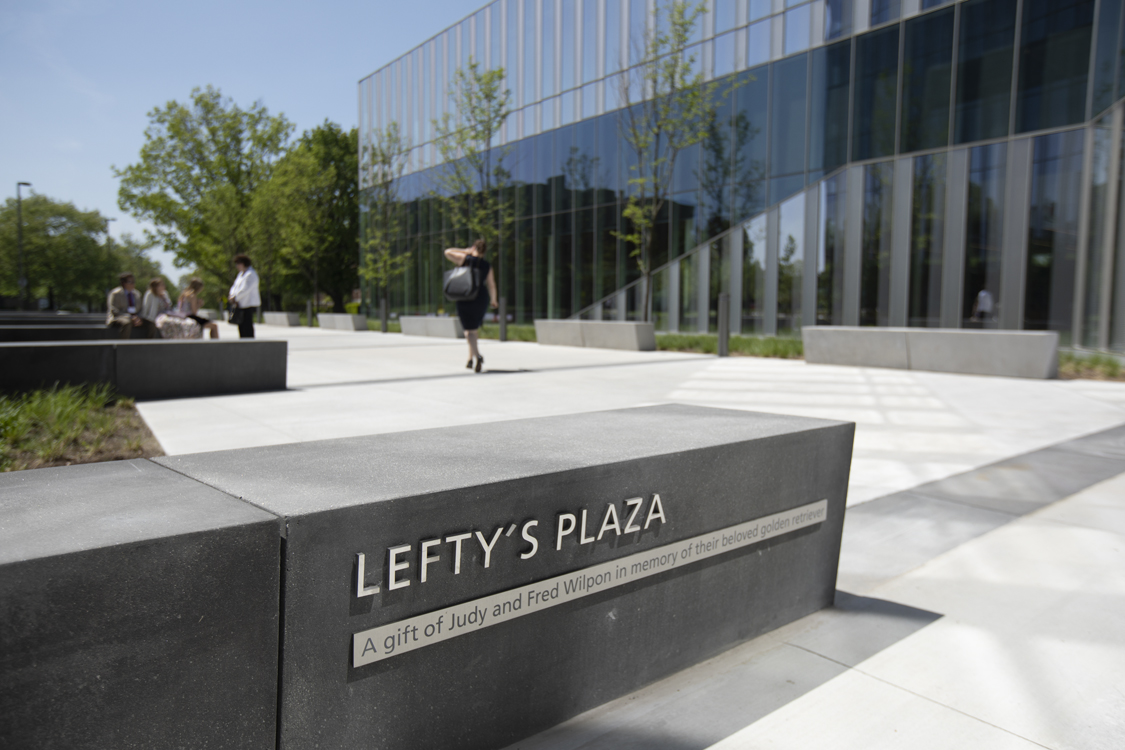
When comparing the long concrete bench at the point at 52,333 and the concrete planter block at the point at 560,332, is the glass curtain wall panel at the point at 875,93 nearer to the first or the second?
the concrete planter block at the point at 560,332

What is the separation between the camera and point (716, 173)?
24391 millimetres

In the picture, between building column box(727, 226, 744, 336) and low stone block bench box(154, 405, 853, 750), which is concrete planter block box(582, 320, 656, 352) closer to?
building column box(727, 226, 744, 336)

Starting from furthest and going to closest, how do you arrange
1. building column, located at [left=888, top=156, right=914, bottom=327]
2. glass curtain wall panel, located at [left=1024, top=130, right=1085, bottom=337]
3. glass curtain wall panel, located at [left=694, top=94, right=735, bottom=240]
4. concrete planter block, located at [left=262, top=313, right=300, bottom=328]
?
concrete planter block, located at [left=262, top=313, right=300, bottom=328]
glass curtain wall panel, located at [left=694, top=94, right=735, bottom=240]
building column, located at [left=888, top=156, right=914, bottom=327]
glass curtain wall panel, located at [left=1024, top=130, right=1085, bottom=337]

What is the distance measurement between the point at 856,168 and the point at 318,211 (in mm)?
32123

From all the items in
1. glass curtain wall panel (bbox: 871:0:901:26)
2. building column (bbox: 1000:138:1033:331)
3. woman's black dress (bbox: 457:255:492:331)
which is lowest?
woman's black dress (bbox: 457:255:492:331)

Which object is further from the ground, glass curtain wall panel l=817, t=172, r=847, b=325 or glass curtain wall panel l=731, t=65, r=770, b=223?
glass curtain wall panel l=731, t=65, r=770, b=223

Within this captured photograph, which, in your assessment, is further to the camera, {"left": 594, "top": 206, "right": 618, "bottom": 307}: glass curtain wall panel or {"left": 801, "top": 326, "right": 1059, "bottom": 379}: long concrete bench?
{"left": 594, "top": 206, "right": 618, "bottom": 307}: glass curtain wall panel

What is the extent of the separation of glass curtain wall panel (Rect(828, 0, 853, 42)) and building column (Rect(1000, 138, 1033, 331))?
5978 mm

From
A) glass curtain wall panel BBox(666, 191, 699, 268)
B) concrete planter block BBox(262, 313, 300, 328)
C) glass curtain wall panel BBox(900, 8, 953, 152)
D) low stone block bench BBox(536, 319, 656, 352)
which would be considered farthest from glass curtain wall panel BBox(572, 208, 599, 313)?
concrete planter block BBox(262, 313, 300, 328)

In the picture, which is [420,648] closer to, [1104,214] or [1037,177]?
[1104,214]

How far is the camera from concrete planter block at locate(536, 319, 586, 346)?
21297 millimetres

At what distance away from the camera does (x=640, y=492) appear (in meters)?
2.50

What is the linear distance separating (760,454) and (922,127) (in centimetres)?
1998

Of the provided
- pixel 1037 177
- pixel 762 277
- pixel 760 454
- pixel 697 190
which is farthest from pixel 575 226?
pixel 760 454
